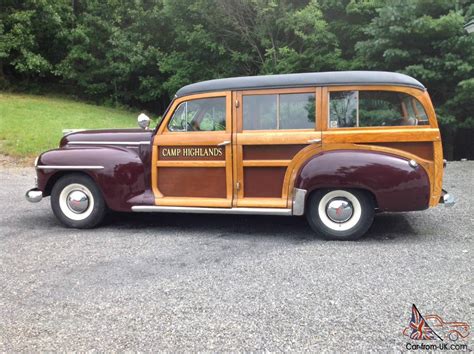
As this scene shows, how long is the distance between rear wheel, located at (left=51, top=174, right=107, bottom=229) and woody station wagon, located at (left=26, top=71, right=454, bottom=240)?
1cm

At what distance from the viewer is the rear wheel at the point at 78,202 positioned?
5664mm

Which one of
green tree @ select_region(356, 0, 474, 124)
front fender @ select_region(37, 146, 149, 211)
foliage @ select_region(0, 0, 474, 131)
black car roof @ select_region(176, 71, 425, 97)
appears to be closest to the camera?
black car roof @ select_region(176, 71, 425, 97)

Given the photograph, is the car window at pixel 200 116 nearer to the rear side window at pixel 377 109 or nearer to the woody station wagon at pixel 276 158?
the woody station wagon at pixel 276 158

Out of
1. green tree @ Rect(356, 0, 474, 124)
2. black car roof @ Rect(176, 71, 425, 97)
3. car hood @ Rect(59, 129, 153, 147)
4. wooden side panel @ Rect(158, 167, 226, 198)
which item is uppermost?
green tree @ Rect(356, 0, 474, 124)

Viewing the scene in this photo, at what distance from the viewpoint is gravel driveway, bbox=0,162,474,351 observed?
3.04 meters

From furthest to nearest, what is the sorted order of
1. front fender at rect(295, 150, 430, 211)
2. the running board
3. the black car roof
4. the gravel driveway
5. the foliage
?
the foliage
the running board
the black car roof
front fender at rect(295, 150, 430, 211)
the gravel driveway

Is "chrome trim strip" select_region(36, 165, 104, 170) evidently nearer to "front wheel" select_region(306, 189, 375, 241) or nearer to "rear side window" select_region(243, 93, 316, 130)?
"rear side window" select_region(243, 93, 316, 130)

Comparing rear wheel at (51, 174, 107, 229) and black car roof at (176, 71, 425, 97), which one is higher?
black car roof at (176, 71, 425, 97)

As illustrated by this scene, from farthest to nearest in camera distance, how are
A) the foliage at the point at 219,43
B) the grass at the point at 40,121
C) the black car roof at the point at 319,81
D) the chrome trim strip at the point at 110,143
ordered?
the grass at the point at 40,121 → the foliage at the point at 219,43 → the chrome trim strip at the point at 110,143 → the black car roof at the point at 319,81

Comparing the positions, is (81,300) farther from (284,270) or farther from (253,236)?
(253,236)

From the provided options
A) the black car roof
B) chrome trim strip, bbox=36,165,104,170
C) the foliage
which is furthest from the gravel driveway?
the foliage

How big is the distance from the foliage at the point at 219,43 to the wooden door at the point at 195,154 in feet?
21.7

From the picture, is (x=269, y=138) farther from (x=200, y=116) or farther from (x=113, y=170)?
(x=113, y=170)

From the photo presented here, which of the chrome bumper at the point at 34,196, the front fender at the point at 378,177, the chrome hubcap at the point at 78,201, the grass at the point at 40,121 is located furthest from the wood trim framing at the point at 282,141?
the grass at the point at 40,121
